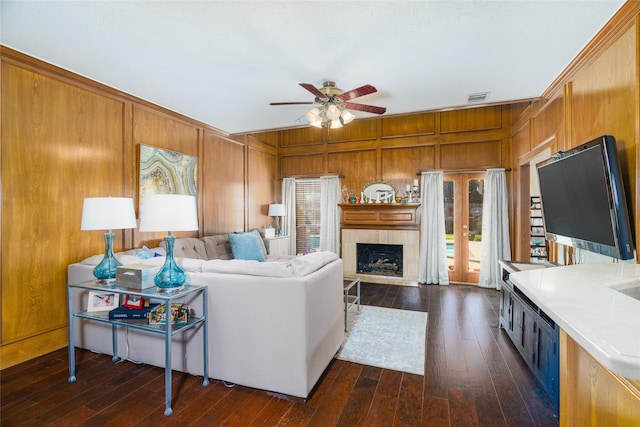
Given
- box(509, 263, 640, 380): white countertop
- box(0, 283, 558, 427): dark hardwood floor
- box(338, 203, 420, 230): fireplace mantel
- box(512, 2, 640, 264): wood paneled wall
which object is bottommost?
box(0, 283, 558, 427): dark hardwood floor

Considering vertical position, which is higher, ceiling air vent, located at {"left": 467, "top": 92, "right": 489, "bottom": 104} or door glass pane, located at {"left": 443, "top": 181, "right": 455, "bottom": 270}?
ceiling air vent, located at {"left": 467, "top": 92, "right": 489, "bottom": 104}

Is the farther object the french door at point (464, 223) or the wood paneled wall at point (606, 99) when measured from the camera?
the french door at point (464, 223)

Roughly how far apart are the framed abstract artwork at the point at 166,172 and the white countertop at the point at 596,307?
386 cm

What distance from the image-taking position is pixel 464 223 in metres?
5.33

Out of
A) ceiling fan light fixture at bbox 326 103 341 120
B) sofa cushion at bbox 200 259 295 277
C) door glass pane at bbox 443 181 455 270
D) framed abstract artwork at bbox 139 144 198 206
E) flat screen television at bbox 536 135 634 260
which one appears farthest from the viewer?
door glass pane at bbox 443 181 455 270

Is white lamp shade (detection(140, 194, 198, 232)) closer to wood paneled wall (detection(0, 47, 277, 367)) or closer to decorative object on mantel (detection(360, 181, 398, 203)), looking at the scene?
wood paneled wall (detection(0, 47, 277, 367))

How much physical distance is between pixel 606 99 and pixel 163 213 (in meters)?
3.34

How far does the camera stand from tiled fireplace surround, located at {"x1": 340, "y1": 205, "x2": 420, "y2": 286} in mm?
5395

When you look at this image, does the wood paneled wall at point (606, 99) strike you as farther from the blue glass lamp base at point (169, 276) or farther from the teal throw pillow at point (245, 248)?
the teal throw pillow at point (245, 248)

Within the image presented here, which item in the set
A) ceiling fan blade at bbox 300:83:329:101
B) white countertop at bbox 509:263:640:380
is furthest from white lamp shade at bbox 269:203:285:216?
white countertop at bbox 509:263:640:380

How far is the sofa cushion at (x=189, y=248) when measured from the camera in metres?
3.75

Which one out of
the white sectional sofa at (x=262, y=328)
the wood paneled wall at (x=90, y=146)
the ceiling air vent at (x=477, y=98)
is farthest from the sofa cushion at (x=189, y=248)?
the ceiling air vent at (x=477, y=98)

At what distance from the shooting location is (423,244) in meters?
5.44

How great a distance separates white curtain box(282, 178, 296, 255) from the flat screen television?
4718 millimetres
